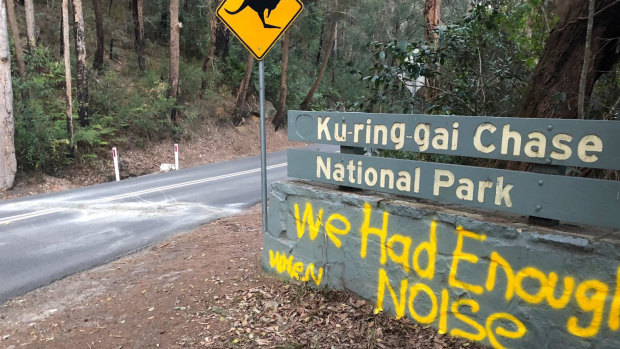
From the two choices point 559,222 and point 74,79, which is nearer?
point 559,222

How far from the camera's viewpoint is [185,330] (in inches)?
150

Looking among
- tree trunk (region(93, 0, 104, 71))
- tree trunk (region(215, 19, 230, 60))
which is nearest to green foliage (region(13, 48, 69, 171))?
tree trunk (region(93, 0, 104, 71))

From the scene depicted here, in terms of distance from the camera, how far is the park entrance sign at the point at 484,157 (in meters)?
2.75

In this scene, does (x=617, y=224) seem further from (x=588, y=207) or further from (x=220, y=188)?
(x=220, y=188)

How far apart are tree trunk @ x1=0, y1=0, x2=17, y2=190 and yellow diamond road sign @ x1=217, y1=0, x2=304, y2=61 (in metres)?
11.8

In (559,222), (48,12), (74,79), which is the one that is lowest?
(559,222)

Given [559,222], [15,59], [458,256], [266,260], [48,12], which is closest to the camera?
[559,222]

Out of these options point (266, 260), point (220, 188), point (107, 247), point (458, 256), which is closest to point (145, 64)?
point (220, 188)

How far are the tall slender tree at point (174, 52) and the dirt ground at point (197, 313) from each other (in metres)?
16.0

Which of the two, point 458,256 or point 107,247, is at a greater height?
point 458,256

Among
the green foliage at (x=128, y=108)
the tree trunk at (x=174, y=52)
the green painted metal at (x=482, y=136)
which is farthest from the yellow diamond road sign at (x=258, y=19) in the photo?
→ the tree trunk at (x=174, y=52)

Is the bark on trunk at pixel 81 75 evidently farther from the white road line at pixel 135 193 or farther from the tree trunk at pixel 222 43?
the tree trunk at pixel 222 43

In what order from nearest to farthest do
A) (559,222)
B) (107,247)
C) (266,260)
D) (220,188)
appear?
(559,222)
(266,260)
(107,247)
(220,188)

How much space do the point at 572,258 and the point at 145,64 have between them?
959 inches
